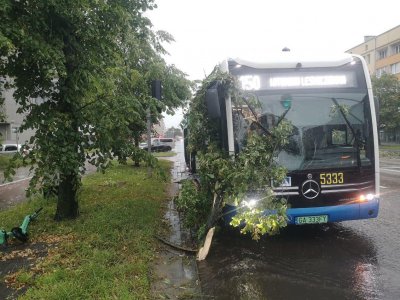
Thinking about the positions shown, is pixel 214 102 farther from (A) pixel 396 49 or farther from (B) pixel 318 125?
(A) pixel 396 49

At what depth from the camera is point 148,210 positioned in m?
9.05

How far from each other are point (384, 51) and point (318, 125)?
59.8 metres

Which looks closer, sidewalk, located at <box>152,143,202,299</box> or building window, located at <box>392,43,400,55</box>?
sidewalk, located at <box>152,143,202,299</box>

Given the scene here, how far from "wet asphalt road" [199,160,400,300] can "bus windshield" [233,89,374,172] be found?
4.38ft

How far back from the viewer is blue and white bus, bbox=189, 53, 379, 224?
6.41m

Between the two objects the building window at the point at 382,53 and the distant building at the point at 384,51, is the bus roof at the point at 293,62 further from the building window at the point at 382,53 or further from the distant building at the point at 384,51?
the building window at the point at 382,53

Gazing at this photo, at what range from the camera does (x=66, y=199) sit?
26.6ft

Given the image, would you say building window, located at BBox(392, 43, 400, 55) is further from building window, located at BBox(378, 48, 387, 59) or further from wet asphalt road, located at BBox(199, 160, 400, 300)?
wet asphalt road, located at BBox(199, 160, 400, 300)

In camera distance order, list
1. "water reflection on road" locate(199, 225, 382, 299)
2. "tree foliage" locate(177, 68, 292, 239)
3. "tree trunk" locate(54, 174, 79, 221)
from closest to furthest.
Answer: "water reflection on road" locate(199, 225, 382, 299)
"tree foliage" locate(177, 68, 292, 239)
"tree trunk" locate(54, 174, 79, 221)

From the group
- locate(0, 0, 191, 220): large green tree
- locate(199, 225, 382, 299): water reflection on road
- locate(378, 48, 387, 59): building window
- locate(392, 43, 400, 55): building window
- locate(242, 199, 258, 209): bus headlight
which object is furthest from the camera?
locate(378, 48, 387, 59): building window

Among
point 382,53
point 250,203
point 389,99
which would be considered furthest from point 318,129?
point 382,53

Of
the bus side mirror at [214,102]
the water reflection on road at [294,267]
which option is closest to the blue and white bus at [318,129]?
the bus side mirror at [214,102]

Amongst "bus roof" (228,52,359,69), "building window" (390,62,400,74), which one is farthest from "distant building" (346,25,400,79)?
"bus roof" (228,52,359,69)

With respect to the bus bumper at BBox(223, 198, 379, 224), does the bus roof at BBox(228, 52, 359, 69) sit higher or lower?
higher
